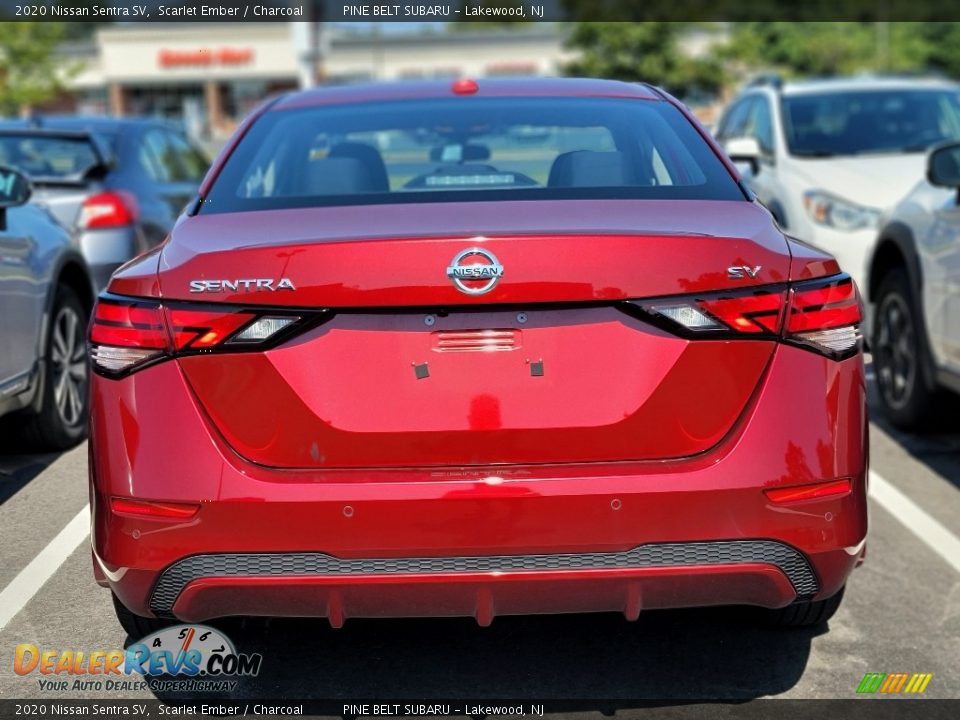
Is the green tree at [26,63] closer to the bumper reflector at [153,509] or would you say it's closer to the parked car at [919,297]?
the parked car at [919,297]

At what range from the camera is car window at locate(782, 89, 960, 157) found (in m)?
10.1

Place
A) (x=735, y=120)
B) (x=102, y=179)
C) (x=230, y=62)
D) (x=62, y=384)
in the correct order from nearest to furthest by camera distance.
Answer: (x=62, y=384), (x=102, y=179), (x=735, y=120), (x=230, y=62)

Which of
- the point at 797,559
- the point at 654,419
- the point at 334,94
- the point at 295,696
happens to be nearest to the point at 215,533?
the point at 295,696

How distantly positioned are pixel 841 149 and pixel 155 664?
24.7 feet

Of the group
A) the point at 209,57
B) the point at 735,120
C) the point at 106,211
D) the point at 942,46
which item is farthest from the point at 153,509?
the point at 942,46

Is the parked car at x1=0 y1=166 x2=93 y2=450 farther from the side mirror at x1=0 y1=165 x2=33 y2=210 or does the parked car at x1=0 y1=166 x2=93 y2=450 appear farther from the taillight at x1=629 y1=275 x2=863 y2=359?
the taillight at x1=629 y1=275 x2=863 y2=359

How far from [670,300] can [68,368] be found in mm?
4017

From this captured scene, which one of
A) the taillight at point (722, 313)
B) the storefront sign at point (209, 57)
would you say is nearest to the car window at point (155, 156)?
the taillight at point (722, 313)

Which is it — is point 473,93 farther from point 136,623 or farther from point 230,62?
point 230,62

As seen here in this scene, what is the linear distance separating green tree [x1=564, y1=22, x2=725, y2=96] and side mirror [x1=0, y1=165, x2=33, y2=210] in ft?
185

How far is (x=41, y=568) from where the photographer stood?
185 inches

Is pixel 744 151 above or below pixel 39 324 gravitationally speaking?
below

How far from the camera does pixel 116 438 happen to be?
322cm

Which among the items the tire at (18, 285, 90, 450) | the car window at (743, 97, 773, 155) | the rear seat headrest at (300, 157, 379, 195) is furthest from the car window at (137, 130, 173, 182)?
the rear seat headrest at (300, 157, 379, 195)
